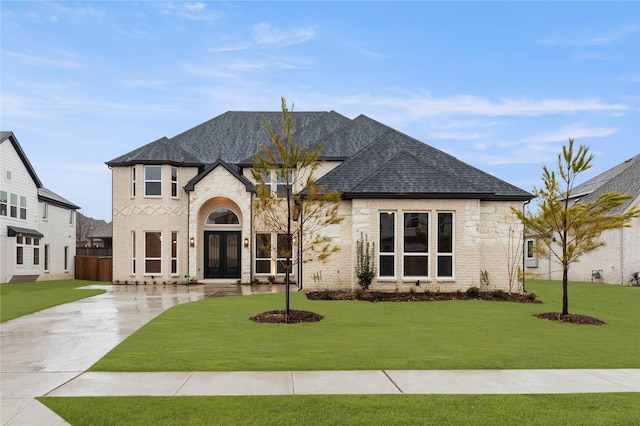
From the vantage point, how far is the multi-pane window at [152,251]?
2431cm

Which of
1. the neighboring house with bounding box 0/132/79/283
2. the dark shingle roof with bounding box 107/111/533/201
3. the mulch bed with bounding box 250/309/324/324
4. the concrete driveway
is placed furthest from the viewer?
the neighboring house with bounding box 0/132/79/283

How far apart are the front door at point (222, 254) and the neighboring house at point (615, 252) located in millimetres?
17384

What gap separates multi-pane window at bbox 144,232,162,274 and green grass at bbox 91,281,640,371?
11.3 meters

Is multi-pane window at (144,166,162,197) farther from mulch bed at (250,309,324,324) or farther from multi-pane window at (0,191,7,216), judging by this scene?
mulch bed at (250,309,324,324)

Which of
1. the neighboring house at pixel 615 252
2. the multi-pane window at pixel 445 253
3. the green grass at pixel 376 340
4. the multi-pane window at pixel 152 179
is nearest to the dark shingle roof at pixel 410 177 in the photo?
the multi-pane window at pixel 445 253

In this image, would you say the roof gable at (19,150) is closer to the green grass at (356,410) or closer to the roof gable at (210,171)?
the roof gable at (210,171)

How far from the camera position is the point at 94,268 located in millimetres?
31375

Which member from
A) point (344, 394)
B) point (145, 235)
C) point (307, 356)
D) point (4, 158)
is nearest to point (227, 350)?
point (307, 356)

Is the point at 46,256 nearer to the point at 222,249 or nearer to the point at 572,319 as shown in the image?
the point at 222,249

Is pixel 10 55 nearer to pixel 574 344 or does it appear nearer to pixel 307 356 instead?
pixel 307 356

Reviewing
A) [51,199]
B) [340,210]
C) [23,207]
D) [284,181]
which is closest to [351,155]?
[284,181]

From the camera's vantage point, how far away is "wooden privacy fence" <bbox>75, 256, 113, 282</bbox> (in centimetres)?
3006

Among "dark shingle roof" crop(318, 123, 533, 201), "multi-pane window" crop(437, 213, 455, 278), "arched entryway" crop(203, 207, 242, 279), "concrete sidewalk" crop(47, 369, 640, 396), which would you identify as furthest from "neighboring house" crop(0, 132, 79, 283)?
"concrete sidewalk" crop(47, 369, 640, 396)

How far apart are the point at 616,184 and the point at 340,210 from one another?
23918mm
